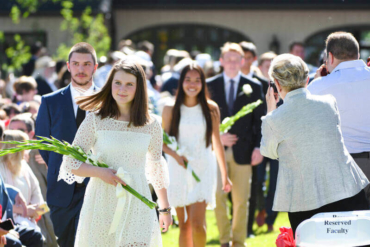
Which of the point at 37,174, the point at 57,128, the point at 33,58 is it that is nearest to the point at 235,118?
the point at 37,174

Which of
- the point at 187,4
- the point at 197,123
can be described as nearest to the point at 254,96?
the point at 197,123

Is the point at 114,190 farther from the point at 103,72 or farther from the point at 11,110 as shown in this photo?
the point at 103,72

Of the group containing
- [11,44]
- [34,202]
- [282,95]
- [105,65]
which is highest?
[11,44]

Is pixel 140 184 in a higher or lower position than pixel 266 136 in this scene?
lower

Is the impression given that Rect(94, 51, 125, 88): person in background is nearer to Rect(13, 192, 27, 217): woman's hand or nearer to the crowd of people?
the crowd of people

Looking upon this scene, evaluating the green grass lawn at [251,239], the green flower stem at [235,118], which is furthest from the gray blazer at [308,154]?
the green grass lawn at [251,239]

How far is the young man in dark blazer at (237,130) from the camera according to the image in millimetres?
8312

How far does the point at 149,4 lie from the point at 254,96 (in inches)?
686

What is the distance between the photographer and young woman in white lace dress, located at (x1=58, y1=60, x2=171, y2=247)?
16.0ft

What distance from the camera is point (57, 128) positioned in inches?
235

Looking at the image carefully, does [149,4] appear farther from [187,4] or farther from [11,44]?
[11,44]

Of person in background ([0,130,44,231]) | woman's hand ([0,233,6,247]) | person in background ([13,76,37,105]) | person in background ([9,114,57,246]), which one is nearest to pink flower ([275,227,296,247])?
woman's hand ([0,233,6,247])

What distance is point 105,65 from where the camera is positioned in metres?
11.9

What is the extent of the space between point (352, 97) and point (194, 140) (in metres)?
2.38
